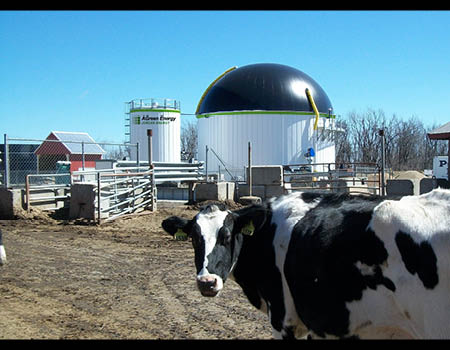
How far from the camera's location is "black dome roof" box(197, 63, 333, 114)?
3100 centimetres

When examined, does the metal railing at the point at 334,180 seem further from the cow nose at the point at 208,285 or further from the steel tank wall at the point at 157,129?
the cow nose at the point at 208,285

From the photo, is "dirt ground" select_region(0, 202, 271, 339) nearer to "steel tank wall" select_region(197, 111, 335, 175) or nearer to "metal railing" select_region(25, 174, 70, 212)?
"metal railing" select_region(25, 174, 70, 212)

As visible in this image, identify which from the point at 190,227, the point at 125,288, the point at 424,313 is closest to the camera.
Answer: the point at 424,313

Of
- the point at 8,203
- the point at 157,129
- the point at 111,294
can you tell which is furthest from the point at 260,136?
the point at 111,294

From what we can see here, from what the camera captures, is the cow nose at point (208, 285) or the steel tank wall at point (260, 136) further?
the steel tank wall at point (260, 136)

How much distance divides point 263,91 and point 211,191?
1387cm

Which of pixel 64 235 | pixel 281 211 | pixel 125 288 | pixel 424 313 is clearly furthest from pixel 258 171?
pixel 424 313

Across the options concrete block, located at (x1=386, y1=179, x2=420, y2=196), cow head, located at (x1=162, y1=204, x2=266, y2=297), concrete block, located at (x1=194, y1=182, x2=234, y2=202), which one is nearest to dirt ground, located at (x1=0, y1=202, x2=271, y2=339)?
cow head, located at (x1=162, y1=204, x2=266, y2=297)

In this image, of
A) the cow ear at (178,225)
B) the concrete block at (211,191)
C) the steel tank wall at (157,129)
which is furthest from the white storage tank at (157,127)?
the cow ear at (178,225)

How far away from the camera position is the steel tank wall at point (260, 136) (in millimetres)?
31281

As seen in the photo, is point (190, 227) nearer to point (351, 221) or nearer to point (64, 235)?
point (351, 221)

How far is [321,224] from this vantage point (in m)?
3.72

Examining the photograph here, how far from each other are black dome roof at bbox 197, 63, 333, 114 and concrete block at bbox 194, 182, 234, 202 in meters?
12.9

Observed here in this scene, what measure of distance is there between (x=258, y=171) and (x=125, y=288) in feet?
42.3
